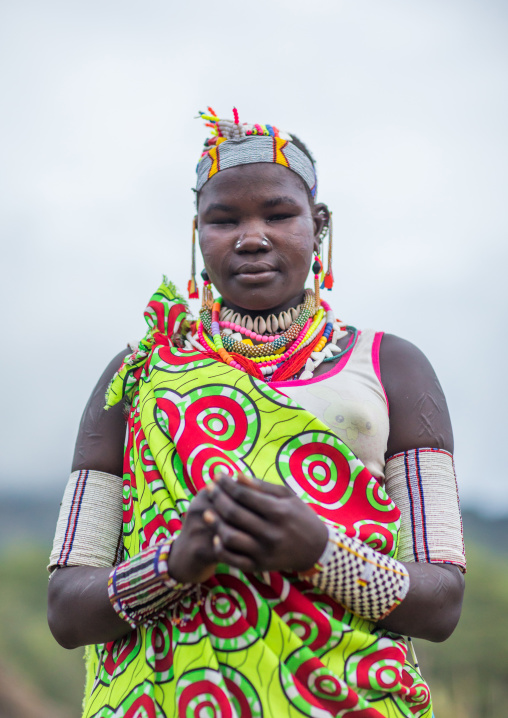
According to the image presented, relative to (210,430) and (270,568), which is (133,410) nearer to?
(210,430)

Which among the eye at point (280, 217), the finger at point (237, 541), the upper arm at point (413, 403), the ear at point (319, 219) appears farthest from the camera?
the ear at point (319, 219)

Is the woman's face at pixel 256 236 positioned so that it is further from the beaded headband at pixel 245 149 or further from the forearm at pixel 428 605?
the forearm at pixel 428 605

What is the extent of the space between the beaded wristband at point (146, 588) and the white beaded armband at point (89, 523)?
0.26 metres

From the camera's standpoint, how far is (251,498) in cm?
156

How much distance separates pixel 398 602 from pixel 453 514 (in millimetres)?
385

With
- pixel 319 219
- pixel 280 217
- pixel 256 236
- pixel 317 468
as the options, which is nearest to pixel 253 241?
pixel 256 236

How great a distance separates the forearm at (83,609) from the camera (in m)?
1.90

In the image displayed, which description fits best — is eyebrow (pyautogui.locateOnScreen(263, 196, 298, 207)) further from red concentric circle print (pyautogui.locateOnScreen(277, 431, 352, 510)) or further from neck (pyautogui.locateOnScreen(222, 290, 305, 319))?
red concentric circle print (pyautogui.locateOnScreen(277, 431, 352, 510))

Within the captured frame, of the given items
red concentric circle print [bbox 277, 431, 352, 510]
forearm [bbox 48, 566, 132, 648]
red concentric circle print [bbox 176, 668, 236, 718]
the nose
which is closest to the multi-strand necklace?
the nose

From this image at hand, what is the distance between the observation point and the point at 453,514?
208cm

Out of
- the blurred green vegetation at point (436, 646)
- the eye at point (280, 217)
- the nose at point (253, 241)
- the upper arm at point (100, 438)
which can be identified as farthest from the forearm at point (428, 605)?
the blurred green vegetation at point (436, 646)

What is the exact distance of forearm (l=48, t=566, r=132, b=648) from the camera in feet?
6.24

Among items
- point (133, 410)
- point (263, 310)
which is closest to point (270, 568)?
point (133, 410)

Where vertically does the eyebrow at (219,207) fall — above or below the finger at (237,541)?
above
